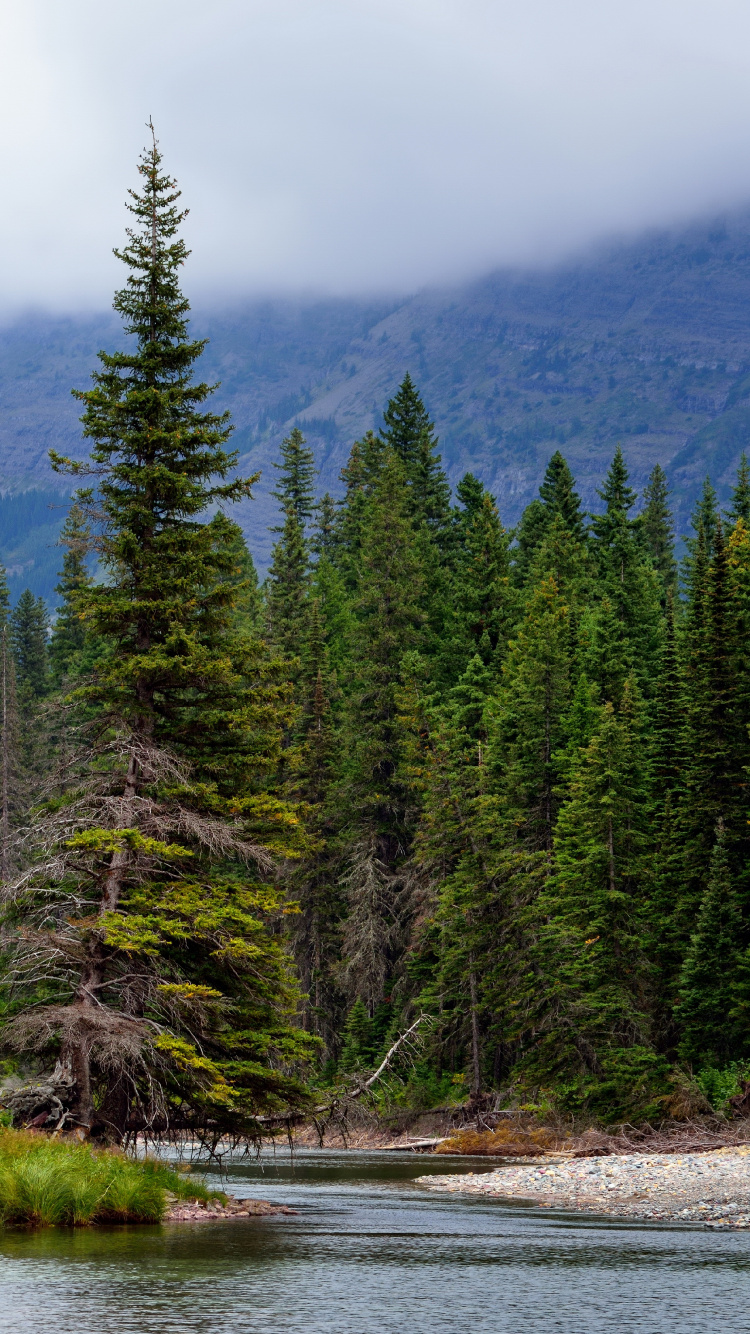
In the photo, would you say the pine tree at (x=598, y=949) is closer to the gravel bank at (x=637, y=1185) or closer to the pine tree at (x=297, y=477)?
the gravel bank at (x=637, y=1185)

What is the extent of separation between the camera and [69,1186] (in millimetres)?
22484

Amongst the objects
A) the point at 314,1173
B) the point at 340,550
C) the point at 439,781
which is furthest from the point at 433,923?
the point at 340,550

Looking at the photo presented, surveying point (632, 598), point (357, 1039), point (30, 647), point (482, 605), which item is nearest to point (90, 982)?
point (357, 1039)

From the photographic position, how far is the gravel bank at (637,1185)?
2884 cm

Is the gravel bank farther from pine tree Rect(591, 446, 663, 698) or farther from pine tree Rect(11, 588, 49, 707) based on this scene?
pine tree Rect(11, 588, 49, 707)

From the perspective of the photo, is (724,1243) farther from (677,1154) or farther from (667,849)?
(667,849)

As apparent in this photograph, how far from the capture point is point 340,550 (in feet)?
354

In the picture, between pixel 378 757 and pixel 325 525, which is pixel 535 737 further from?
pixel 325 525

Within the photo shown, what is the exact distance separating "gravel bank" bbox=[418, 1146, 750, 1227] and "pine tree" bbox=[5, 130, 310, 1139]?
852 cm

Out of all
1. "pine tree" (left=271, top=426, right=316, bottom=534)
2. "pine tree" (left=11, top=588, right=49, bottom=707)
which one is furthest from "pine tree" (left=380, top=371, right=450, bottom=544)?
"pine tree" (left=11, top=588, right=49, bottom=707)

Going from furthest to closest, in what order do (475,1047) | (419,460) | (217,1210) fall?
1. (419,460)
2. (475,1047)
3. (217,1210)

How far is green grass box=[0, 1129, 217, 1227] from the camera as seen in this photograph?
2234cm

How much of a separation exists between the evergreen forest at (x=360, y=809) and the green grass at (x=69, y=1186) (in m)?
1.86

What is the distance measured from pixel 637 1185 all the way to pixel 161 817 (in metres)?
15.4
